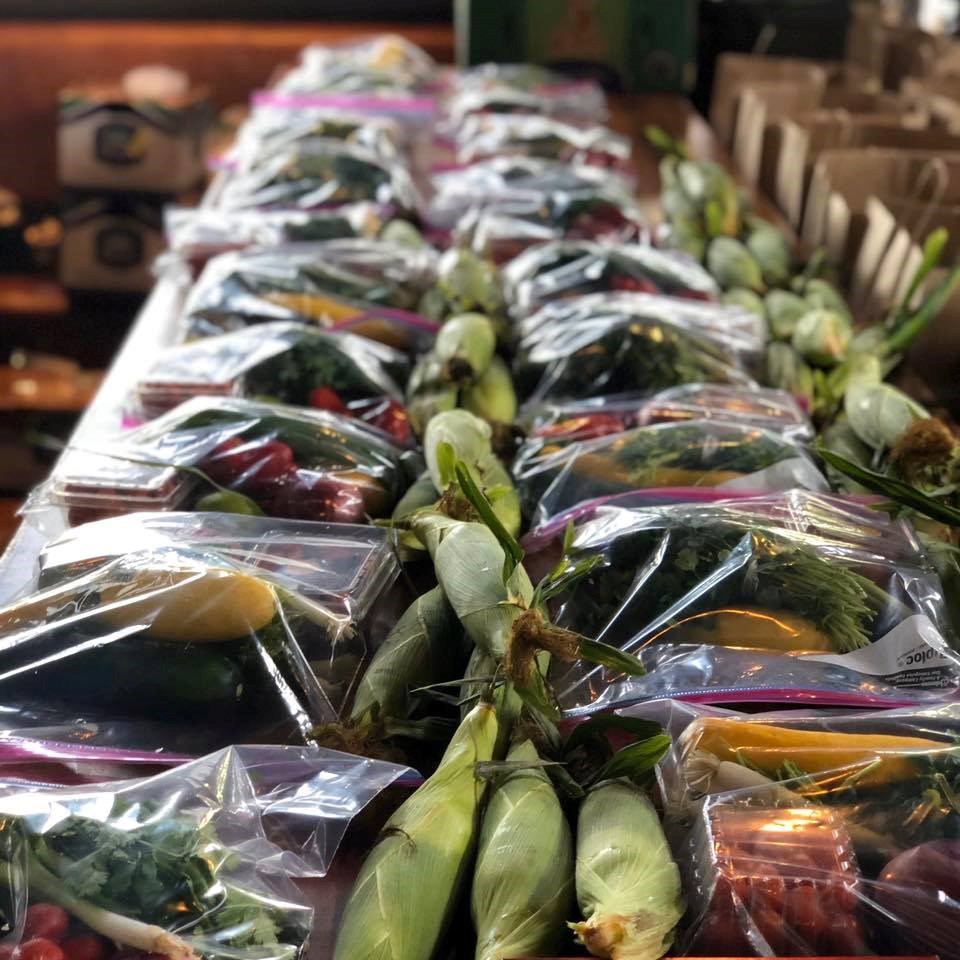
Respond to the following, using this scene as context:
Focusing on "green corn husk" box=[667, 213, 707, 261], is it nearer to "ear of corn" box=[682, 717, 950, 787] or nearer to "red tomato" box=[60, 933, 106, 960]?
"ear of corn" box=[682, 717, 950, 787]

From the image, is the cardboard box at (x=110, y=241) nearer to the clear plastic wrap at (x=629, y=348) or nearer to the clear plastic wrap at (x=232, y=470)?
the clear plastic wrap at (x=629, y=348)

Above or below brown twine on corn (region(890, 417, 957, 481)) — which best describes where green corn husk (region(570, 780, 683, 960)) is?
below

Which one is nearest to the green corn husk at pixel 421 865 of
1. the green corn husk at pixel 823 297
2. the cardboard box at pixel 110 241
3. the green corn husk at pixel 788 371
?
the green corn husk at pixel 788 371

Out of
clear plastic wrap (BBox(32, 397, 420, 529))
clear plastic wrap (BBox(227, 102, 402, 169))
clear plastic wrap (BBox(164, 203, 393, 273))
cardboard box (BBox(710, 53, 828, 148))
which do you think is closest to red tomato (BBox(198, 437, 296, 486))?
clear plastic wrap (BBox(32, 397, 420, 529))

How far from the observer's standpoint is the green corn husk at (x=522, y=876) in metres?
0.84

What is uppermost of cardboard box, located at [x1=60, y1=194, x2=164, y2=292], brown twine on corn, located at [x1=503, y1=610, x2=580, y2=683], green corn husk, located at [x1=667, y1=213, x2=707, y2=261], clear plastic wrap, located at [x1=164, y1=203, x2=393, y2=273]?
brown twine on corn, located at [x1=503, y1=610, x2=580, y2=683]

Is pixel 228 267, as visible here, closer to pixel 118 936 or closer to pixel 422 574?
pixel 422 574

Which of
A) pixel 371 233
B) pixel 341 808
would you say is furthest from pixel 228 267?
pixel 341 808

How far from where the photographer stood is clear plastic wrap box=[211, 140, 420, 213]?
95.9 inches

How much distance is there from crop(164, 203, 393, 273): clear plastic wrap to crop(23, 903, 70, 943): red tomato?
1514 mm

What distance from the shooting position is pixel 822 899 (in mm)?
828

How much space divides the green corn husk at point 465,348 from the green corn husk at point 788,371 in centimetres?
41

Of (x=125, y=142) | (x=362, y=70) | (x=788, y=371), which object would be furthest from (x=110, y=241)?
(x=788, y=371)

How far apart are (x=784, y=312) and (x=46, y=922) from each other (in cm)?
146
